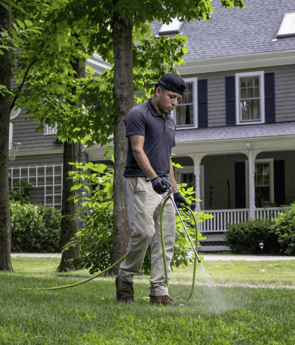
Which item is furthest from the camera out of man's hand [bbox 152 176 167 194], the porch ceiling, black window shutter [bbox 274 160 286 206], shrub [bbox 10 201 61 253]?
black window shutter [bbox 274 160 286 206]

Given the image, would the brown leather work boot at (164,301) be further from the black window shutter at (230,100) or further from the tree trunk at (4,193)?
the black window shutter at (230,100)

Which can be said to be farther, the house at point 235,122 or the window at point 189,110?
the window at point 189,110

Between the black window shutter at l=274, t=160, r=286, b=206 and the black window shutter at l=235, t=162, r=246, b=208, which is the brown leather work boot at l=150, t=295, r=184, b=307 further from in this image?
the black window shutter at l=235, t=162, r=246, b=208

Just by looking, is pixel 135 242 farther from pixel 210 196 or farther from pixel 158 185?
pixel 210 196

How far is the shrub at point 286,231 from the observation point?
15.2 metres

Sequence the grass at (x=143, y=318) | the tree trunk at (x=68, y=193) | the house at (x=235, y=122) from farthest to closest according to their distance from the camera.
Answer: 1. the house at (x=235, y=122)
2. the tree trunk at (x=68, y=193)
3. the grass at (x=143, y=318)

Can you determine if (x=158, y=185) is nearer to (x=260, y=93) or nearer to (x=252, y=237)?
(x=252, y=237)

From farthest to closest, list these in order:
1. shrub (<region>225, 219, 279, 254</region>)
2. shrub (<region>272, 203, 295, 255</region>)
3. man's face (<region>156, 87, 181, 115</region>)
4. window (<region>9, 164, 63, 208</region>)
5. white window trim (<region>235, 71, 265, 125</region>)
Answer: window (<region>9, 164, 63, 208</region>) → white window trim (<region>235, 71, 265, 125</region>) → shrub (<region>225, 219, 279, 254</region>) → shrub (<region>272, 203, 295, 255</region>) → man's face (<region>156, 87, 181, 115</region>)

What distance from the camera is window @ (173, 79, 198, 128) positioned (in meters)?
19.6

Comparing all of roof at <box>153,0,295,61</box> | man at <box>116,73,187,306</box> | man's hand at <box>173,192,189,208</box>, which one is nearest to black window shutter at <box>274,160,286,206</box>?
roof at <box>153,0,295,61</box>

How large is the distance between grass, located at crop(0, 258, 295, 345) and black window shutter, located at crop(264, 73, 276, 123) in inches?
514

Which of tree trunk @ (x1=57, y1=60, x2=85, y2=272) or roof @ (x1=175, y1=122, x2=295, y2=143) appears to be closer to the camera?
tree trunk @ (x1=57, y1=60, x2=85, y2=272)

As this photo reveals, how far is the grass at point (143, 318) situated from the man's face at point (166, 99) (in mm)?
1458

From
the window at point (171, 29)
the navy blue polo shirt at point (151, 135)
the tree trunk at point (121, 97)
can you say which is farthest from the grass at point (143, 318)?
Answer: the window at point (171, 29)
